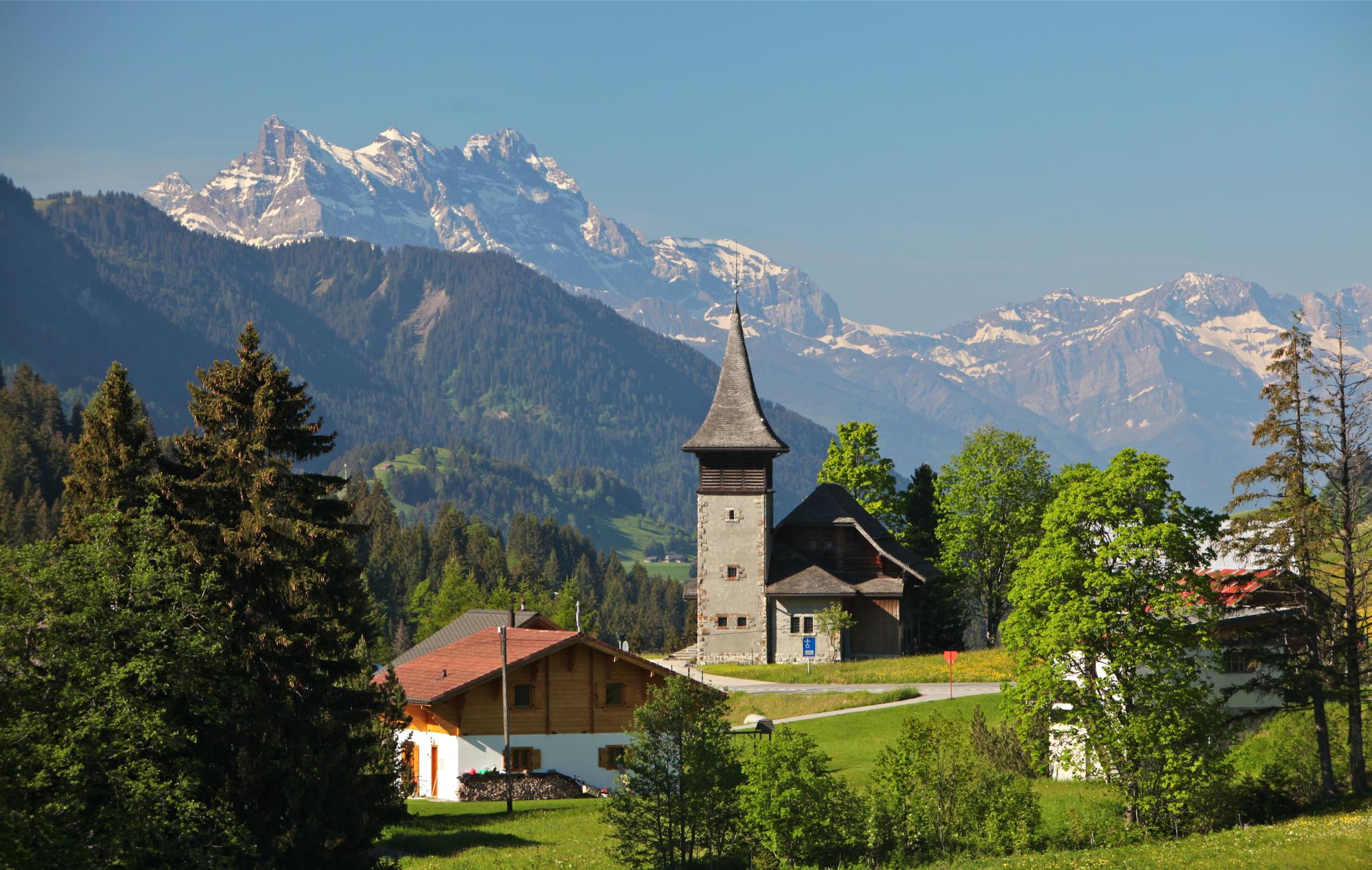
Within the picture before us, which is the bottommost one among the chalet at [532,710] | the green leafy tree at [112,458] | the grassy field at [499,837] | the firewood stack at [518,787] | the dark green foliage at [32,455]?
the grassy field at [499,837]

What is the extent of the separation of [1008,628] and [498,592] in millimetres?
88799

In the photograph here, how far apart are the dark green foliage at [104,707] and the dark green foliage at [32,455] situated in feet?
329

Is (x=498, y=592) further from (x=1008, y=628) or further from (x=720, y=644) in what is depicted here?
(x=1008, y=628)

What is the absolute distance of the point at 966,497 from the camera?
3656 inches

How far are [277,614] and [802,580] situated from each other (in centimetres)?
5431

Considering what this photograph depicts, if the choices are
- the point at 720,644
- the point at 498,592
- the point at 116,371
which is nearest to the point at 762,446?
the point at 720,644

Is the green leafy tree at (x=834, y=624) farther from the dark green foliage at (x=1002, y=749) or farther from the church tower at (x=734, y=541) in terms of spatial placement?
the dark green foliage at (x=1002, y=749)

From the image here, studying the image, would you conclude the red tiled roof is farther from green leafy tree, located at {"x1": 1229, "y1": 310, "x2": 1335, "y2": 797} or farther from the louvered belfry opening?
the louvered belfry opening

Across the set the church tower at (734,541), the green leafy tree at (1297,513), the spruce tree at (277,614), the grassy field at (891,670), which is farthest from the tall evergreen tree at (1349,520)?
the church tower at (734,541)

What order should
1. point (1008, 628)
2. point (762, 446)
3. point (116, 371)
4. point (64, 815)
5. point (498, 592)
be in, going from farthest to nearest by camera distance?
point (498, 592)
point (762, 446)
point (1008, 628)
point (116, 371)
point (64, 815)

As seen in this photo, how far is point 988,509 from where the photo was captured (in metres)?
92.3

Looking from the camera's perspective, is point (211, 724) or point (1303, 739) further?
point (1303, 739)

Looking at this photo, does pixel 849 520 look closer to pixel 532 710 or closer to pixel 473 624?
pixel 473 624

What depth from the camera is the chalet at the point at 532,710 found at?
5553 centimetres
